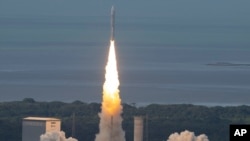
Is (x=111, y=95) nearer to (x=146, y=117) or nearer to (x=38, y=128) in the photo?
(x=38, y=128)

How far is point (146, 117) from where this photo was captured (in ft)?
Answer: 379

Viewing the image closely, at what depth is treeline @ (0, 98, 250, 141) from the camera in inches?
4306

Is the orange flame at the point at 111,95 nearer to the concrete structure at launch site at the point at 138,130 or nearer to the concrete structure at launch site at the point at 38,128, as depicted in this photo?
the concrete structure at launch site at the point at 138,130

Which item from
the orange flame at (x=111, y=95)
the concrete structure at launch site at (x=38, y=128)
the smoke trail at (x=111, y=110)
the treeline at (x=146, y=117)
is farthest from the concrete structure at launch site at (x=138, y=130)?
the orange flame at (x=111, y=95)

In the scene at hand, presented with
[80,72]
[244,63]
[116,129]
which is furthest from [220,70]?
[116,129]

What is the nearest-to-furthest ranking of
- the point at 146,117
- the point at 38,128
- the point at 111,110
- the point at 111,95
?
the point at 111,110 < the point at 111,95 < the point at 38,128 < the point at 146,117

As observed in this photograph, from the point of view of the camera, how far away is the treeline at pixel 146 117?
359 feet

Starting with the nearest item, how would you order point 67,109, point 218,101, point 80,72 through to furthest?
point 67,109 < point 218,101 < point 80,72

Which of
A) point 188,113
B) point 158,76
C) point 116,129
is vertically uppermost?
point 158,76

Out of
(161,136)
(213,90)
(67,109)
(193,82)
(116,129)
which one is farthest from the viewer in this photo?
(193,82)

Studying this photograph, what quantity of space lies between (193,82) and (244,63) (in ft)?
75.7

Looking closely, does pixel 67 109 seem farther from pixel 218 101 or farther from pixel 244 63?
pixel 244 63

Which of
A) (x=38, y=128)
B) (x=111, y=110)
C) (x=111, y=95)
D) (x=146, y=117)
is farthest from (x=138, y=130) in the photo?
(x=146, y=117)

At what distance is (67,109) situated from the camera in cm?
12644
